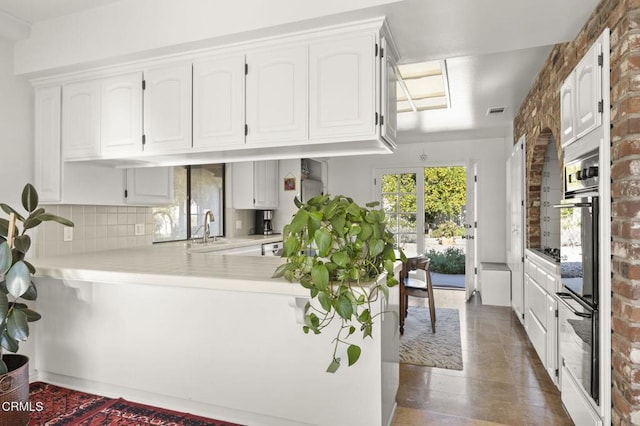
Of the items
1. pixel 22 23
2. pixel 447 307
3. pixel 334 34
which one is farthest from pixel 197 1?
pixel 447 307

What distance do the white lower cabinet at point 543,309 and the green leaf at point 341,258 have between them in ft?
5.92

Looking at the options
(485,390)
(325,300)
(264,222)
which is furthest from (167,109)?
(264,222)

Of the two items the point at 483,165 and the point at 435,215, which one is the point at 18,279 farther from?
the point at 435,215

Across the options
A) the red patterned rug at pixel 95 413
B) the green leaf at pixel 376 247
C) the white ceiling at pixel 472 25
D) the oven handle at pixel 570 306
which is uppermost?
the white ceiling at pixel 472 25

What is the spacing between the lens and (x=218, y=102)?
7.72 ft

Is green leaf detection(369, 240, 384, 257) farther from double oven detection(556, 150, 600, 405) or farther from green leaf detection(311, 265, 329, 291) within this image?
double oven detection(556, 150, 600, 405)

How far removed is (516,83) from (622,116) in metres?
2.39

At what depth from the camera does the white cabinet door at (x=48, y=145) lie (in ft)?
9.11

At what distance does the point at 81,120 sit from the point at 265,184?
2.88 meters

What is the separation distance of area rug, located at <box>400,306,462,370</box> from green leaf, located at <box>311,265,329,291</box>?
1.98m

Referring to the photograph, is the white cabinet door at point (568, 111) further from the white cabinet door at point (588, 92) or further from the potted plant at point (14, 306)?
the potted plant at point (14, 306)

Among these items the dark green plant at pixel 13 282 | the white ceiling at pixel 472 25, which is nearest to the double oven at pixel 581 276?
the white ceiling at pixel 472 25

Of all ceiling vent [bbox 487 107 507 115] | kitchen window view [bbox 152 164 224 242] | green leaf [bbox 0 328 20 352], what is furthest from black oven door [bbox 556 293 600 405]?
kitchen window view [bbox 152 164 224 242]

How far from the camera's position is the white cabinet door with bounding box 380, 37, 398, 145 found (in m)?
2.05
